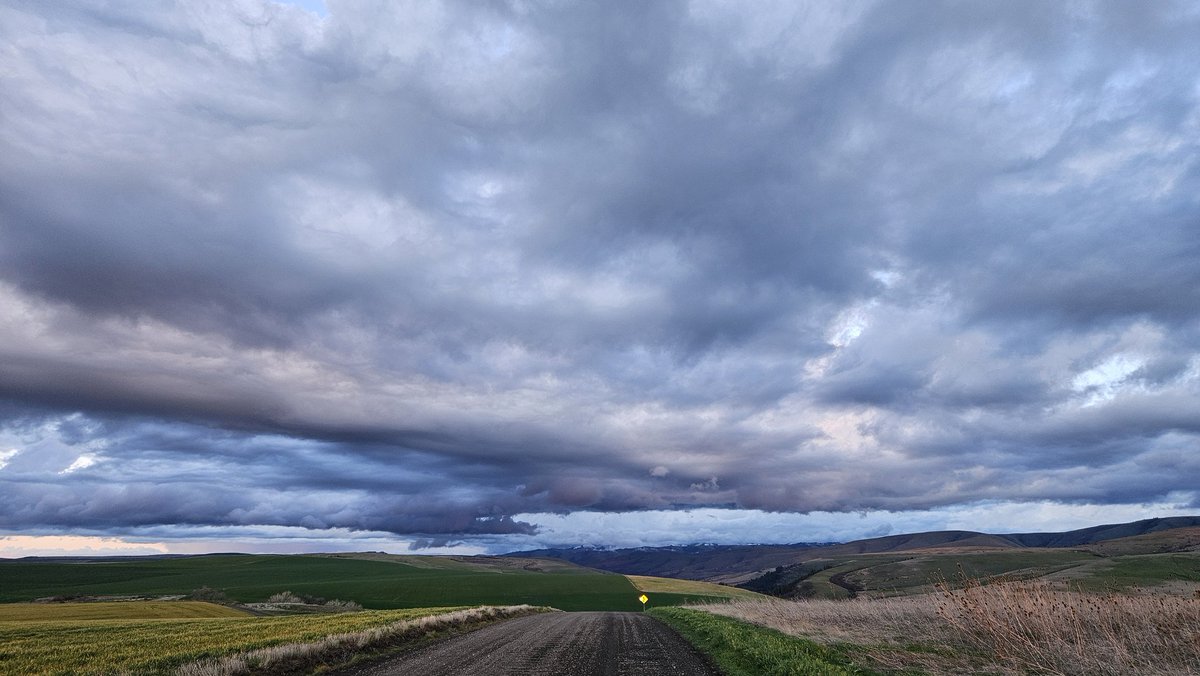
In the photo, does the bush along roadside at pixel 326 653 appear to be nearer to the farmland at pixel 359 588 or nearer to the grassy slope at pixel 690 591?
the farmland at pixel 359 588

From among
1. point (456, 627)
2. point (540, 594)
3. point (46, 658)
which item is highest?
point (46, 658)

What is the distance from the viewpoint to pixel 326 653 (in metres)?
23.4

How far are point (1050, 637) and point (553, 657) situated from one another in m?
16.3

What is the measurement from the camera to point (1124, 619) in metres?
19.2

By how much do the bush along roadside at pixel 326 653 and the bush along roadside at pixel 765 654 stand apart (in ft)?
44.0

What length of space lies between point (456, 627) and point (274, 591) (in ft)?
Result: 367

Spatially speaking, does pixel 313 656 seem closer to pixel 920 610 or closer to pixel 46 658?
pixel 46 658

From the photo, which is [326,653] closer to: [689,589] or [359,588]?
[359,588]

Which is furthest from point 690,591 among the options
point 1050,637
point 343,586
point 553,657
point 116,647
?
point 1050,637

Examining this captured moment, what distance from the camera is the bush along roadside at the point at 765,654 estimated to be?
58.7 ft

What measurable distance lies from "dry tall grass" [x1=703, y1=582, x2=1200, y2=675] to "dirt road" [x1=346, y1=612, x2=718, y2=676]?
23.4ft

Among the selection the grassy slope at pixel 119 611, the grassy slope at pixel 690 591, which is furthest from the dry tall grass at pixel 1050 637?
the grassy slope at pixel 690 591

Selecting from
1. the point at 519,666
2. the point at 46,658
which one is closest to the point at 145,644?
the point at 46,658

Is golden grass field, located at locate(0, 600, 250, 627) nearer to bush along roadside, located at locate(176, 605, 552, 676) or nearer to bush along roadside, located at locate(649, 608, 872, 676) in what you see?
bush along roadside, located at locate(176, 605, 552, 676)
